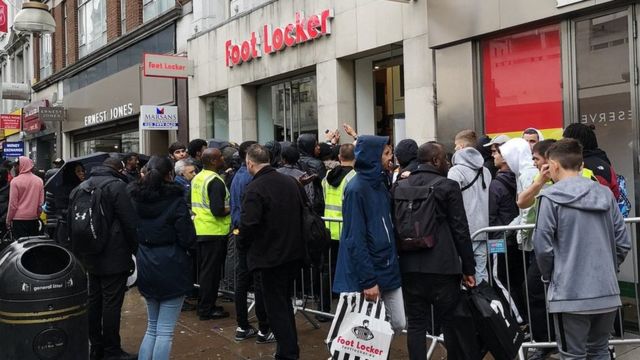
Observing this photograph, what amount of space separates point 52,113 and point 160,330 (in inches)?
854

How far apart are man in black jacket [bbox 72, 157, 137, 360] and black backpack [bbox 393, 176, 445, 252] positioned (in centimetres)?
240

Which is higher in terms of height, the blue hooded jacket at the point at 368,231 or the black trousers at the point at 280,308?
the blue hooded jacket at the point at 368,231

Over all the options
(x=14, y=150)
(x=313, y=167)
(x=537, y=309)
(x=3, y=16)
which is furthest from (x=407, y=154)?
(x=14, y=150)

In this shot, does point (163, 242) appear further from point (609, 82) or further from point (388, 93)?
point (388, 93)

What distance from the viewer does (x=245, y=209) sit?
496 centimetres

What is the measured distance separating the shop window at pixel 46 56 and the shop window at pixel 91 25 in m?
4.22

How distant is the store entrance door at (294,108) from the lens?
12.5 metres

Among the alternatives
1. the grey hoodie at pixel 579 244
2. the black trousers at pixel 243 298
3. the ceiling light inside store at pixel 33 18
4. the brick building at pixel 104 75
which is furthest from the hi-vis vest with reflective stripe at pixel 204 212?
the brick building at pixel 104 75

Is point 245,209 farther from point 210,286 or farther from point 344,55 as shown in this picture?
point 344,55

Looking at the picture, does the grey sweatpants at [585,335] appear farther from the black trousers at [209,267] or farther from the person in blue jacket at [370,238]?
the black trousers at [209,267]

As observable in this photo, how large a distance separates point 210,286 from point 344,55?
5654 millimetres

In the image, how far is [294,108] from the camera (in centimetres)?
1312

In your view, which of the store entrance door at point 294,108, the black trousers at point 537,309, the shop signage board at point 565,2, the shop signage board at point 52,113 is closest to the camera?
the black trousers at point 537,309

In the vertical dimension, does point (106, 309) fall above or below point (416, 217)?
below
